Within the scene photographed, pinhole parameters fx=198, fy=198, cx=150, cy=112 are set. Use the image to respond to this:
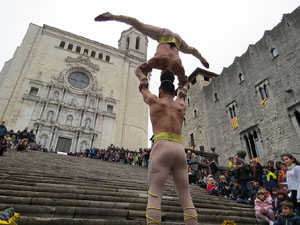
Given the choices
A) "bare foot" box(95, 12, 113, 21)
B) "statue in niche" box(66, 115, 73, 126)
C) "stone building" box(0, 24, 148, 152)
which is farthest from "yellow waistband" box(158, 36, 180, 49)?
"statue in niche" box(66, 115, 73, 126)

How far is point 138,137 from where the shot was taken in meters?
30.7

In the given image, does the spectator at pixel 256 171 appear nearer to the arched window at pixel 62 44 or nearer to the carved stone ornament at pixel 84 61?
the carved stone ornament at pixel 84 61

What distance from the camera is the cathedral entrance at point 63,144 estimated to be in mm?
25391

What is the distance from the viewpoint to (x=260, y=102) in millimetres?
18062

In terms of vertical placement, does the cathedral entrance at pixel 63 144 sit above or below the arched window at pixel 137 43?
below

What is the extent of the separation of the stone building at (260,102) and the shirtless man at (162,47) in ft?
49.0

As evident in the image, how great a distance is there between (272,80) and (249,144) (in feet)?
19.8

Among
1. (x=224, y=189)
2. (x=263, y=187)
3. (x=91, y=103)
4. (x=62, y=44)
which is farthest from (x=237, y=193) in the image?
(x=62, y=44)

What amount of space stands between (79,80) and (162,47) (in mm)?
29431

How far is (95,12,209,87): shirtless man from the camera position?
136 inches

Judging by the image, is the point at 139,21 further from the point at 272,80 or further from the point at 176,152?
the point at 272,80

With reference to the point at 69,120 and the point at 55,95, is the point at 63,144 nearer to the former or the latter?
the point at 69,120

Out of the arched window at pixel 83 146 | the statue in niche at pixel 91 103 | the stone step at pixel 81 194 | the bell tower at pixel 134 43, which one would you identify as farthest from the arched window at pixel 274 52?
the bell tower at pixel 134 43

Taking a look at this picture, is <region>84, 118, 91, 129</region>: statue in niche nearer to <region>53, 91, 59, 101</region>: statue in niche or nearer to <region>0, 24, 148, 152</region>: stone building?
<region>0, 24, 148, 152</region>: stone building
